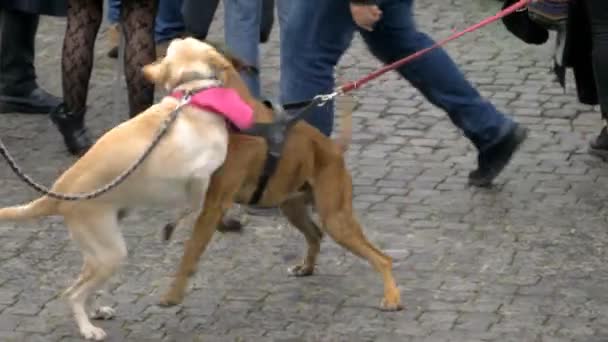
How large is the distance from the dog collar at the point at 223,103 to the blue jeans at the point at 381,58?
121 cm

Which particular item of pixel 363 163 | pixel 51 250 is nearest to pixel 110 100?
pixel 363 163

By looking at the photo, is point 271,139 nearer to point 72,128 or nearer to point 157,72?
point 157,72

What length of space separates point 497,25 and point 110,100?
285cm

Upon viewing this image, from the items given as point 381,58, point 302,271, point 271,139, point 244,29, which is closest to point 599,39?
point 381,58

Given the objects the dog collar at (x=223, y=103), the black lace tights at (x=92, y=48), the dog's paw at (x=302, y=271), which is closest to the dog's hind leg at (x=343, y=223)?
the dog's paw at (x=302, y=271)

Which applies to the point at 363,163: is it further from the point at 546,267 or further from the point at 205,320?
the point at 205,320

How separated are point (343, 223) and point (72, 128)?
7.47 feet

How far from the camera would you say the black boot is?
321 inches

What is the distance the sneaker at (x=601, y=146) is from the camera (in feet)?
24.2

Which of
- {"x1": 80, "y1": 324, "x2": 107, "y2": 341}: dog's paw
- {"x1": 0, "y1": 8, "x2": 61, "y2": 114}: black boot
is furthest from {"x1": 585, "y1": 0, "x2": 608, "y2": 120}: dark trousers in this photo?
{"x1": 0, "y1": 8, "x2": 61, "y2": 114}: black boot

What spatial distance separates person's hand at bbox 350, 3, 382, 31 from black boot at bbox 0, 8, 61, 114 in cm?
257

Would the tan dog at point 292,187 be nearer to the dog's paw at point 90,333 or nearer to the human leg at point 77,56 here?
the dog's paw at point 90,333

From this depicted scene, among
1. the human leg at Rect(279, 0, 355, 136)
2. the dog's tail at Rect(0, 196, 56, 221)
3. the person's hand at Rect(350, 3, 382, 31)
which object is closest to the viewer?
the dog's tail at Rect(0, 196, 56, 221)

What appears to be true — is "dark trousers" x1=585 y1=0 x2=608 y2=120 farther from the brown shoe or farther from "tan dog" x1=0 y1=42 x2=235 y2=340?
the brown shoe
